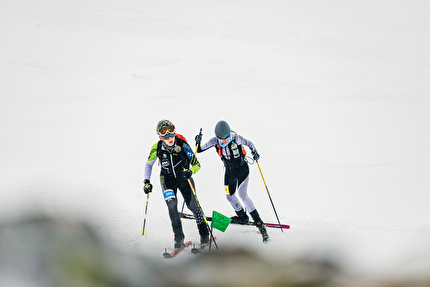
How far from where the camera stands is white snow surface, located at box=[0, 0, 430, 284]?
314 inches

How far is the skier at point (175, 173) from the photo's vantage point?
21.8 feet

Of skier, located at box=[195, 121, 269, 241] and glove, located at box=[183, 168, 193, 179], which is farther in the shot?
skier, located at box=[195, 121, 269, 241]

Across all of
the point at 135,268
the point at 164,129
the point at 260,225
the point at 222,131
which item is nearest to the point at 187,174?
the point at 164,129

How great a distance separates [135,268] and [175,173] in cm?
187

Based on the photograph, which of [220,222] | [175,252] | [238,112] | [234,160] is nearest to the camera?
[175,252]

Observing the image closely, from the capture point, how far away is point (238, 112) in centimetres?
1452

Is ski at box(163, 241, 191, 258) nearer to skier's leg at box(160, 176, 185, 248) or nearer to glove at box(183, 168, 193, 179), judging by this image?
skier's leg at box(160, 176, 185, 248)

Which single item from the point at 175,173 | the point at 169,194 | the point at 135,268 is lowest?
the point at 135,268

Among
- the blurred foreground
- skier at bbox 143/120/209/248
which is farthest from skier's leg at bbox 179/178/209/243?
the blurred foreground

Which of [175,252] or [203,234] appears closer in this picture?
[175,252]

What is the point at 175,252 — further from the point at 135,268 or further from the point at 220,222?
the point at 220,222

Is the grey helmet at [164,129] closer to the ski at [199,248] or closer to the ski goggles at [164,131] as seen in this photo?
the ski goggles at [164,131]

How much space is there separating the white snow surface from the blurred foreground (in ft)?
1.05

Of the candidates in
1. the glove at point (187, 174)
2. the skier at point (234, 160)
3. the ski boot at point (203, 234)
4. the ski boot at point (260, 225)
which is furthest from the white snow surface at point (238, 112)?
the glove at point (187, 174)
